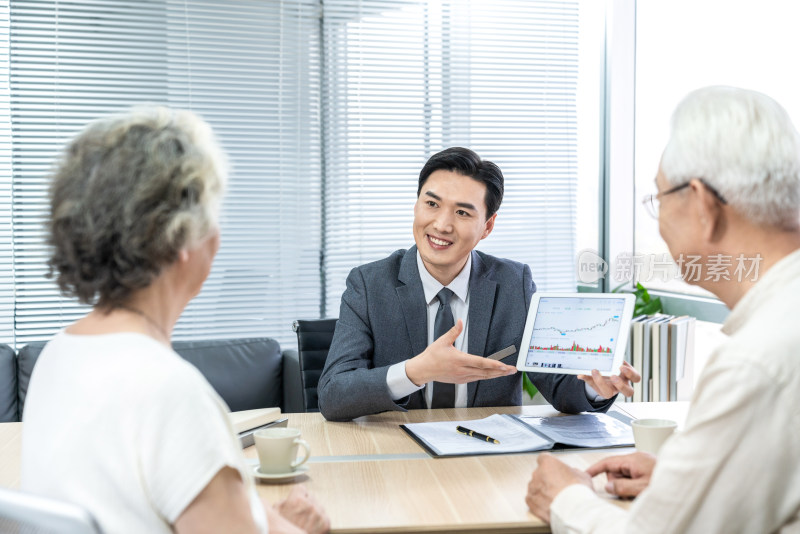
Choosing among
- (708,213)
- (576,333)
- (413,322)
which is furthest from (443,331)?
(708,213)

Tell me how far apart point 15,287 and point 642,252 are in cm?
314

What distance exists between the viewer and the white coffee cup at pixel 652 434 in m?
1.59

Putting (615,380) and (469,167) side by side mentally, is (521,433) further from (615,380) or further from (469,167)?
(469,167)

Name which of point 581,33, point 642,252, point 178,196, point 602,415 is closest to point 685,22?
point 581,33

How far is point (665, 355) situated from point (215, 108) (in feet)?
7.98

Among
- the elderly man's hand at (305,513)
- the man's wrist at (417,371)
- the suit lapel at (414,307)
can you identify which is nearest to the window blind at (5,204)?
the suit lapel at (414,307)

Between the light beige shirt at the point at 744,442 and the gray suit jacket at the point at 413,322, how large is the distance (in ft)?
3.53

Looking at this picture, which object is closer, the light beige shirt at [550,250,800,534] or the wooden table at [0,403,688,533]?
the light beige shirt at [550,250,800,534]

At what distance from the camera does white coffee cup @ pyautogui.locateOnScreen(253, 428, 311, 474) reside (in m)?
1.56

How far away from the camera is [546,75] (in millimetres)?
4098

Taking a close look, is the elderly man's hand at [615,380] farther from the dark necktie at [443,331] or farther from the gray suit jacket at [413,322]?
the dark necktie at [443,331]

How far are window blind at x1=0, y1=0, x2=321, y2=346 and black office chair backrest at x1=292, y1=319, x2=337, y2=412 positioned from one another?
87 cm

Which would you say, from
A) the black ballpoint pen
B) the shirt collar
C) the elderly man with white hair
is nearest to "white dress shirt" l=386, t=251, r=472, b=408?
the shirt collar

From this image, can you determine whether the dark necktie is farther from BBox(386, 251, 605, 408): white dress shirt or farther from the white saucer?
the white saucer
